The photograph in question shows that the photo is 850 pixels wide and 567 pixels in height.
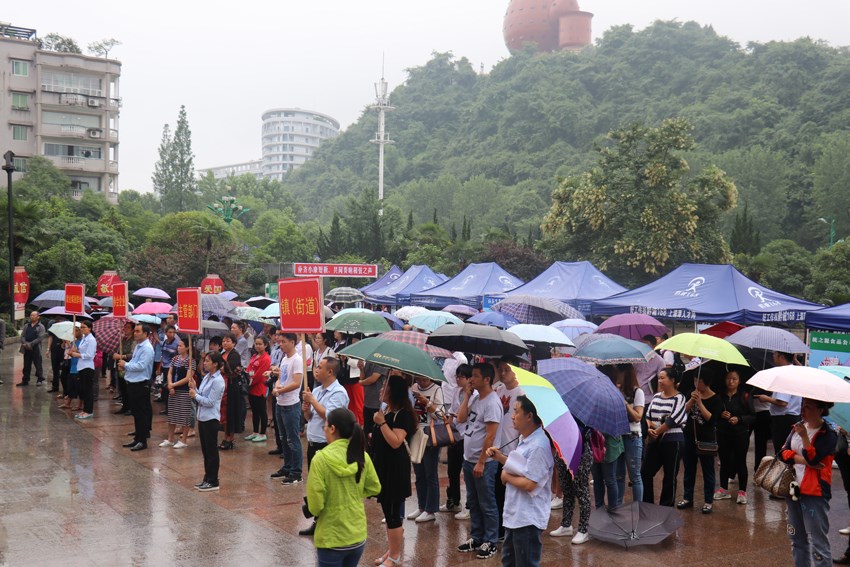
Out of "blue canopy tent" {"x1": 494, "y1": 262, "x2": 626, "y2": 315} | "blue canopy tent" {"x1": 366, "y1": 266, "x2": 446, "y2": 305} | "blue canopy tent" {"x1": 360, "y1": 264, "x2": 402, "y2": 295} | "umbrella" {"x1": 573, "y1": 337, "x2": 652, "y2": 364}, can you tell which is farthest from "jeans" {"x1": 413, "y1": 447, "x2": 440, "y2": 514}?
"blue canopy tent" {"x1": 360, "y1": 264, "x2": 402, "y2": 295}

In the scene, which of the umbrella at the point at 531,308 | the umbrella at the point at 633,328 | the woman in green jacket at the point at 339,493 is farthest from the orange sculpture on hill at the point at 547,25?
the woman in green jacket at the point at 339,493

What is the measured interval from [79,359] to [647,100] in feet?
272

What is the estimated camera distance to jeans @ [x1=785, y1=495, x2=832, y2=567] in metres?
5.70

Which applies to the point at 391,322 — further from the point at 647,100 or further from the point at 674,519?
the point at 647,100

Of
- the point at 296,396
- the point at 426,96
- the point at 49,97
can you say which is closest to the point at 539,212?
the point at 49,97

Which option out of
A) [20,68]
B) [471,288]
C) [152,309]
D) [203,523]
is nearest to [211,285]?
[152,309]

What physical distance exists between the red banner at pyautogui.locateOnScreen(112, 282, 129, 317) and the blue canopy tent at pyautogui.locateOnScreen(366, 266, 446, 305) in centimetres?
994

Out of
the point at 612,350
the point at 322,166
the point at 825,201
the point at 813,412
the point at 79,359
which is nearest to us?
the point at 813,412

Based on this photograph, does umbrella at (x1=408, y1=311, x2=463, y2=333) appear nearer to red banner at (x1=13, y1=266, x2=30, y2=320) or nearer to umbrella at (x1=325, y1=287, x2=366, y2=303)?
umbrella at (x1=325, y1=287, x2=366, y2=303)

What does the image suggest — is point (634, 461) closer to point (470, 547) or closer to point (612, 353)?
point (612, 353)

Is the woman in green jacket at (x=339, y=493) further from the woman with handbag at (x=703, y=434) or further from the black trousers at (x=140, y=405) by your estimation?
the black trousers at (x=140, y=405)

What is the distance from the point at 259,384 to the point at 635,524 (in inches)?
230

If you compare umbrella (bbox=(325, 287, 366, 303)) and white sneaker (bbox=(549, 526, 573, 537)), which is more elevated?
umbrella (bbox=(325, 287, 366, 303))

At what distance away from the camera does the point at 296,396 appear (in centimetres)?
880
